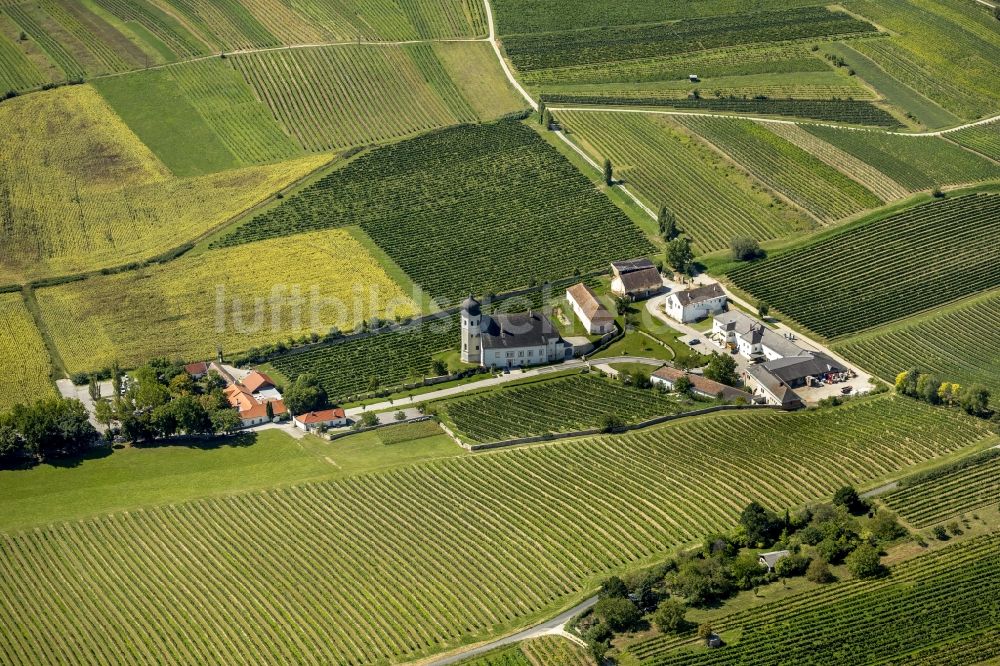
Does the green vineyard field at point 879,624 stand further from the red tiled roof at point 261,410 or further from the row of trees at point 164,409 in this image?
the row of trees at point 164,409

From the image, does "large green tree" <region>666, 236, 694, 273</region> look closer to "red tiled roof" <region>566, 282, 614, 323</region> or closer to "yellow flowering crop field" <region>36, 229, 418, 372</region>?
"red tiled roof" <region>566, 282, 614, 323</region>

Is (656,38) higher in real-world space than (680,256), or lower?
higher

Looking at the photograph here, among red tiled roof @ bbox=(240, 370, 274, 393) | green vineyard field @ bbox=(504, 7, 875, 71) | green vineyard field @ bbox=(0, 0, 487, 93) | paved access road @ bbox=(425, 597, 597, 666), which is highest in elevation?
green vineyard field @ bbox=(0, 0, 487, 93)

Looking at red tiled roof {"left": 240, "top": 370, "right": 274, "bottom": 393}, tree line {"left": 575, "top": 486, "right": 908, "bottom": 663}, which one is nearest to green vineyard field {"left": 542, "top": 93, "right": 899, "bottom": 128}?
red tiled roof {"left": 240, "top": 370, "right": 274, "bottom": 393}

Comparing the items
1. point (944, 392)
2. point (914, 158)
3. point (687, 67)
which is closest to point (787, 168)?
point (914, 158)

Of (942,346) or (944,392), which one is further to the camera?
(942,346)

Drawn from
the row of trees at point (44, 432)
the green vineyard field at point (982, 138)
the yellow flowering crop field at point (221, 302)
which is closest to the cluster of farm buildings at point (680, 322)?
the yellow flowering crop field at point (221, 302)

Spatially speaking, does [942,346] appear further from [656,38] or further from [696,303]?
[656,38]
